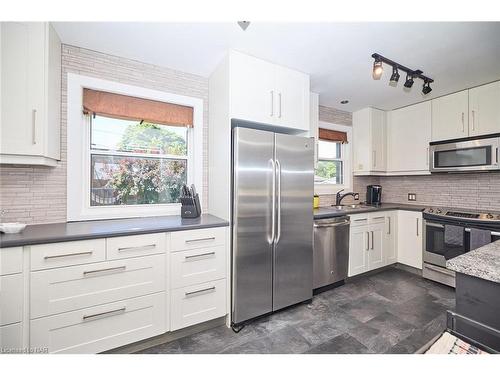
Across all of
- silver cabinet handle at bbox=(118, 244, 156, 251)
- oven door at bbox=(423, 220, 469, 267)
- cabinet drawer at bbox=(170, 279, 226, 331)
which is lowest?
cabinet drawer at bbox=(170, 279, 226, 331)

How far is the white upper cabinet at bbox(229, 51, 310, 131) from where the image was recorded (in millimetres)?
1982

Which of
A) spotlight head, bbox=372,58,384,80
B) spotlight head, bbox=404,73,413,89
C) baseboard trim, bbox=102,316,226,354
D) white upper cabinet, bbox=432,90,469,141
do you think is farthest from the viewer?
white upper cabinet, bbox=432,90,469,141

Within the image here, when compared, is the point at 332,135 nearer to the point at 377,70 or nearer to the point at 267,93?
the point at 377,70

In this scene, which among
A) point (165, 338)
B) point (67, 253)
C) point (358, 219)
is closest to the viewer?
point (67, 253)

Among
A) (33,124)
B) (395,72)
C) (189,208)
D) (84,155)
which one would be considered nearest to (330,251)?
(189,208)

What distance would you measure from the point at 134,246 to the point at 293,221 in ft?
4.55

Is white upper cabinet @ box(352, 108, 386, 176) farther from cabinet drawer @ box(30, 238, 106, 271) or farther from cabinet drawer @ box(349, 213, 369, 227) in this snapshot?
cabinet drawer @ box(30, 238, 106, 271)

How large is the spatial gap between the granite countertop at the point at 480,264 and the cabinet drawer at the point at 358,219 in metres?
1.71

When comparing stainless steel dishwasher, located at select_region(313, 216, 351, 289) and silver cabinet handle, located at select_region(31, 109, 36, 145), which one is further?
stainless steel dishwasher, located at select_region(313, 216, 351, 289)

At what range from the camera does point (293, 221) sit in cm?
216

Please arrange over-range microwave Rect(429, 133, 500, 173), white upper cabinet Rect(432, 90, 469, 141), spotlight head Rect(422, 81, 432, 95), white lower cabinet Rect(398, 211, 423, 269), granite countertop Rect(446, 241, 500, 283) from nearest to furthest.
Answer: granite countertop Rect(446, 241, 500, 283), spotlight head Rect(422, 81, 432, 95), over-range microwave Rect(429, 133, 500, 173), white upper cabinet Rect(432, 90, 469, 141), white lower cabinet Rect(398, 211, 423, 269)

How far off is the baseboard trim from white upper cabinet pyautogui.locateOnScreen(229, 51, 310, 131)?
1845 mm

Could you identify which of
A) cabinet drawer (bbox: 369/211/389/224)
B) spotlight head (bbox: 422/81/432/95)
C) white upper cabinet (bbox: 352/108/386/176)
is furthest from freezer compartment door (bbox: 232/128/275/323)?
white upper cabinet (bbox: 352/108/386/176)
